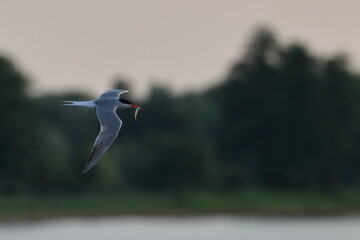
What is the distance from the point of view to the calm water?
134ft

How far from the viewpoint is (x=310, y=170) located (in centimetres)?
6781

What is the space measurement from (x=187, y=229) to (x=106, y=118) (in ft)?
87.4

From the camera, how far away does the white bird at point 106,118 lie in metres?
17.1

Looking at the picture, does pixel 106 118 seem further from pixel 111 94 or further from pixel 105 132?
pixel 111 94

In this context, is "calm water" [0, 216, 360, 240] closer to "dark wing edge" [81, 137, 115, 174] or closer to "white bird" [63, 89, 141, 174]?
"white bird" [63, 89, 141, 174]

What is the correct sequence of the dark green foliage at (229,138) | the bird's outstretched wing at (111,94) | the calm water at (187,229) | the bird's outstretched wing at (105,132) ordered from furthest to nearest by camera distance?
1. the dark green foliage at (229,138)
2. the calm water at (187,229)
3. the bird's outstretched wing at (111,94)
4. the bird's outstretched wing at (105,132)

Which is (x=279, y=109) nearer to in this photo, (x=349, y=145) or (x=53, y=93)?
(x=349, y=145)

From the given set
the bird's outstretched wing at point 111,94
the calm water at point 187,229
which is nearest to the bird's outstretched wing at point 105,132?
the bird's outstretched wing at point 111,94

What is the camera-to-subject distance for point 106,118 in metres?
18.5

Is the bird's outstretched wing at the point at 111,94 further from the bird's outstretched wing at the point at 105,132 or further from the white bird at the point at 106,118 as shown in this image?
the bird's outstretched wing at the point at 105,132

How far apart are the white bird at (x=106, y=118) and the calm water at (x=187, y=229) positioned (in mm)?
20751

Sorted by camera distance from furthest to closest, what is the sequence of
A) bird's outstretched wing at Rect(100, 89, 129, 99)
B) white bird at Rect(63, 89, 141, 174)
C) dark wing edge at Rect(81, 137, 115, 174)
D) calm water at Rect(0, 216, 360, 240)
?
calm water at Rect(0, 216, 360, 240), bird's outstretched wing at Rect(100, 89, 129, 99), white bird at Rect(63, 89, 141, 174), dark wing edge at Rect(81, 137, 115, 174)

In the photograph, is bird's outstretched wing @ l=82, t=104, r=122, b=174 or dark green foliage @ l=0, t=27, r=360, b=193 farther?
dark green foliage @ l=0, t=27, r=360, b=193

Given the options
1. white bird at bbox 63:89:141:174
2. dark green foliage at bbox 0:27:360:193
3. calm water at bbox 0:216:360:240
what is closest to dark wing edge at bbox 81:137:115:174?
white bird at bbox 63:89:141:174
